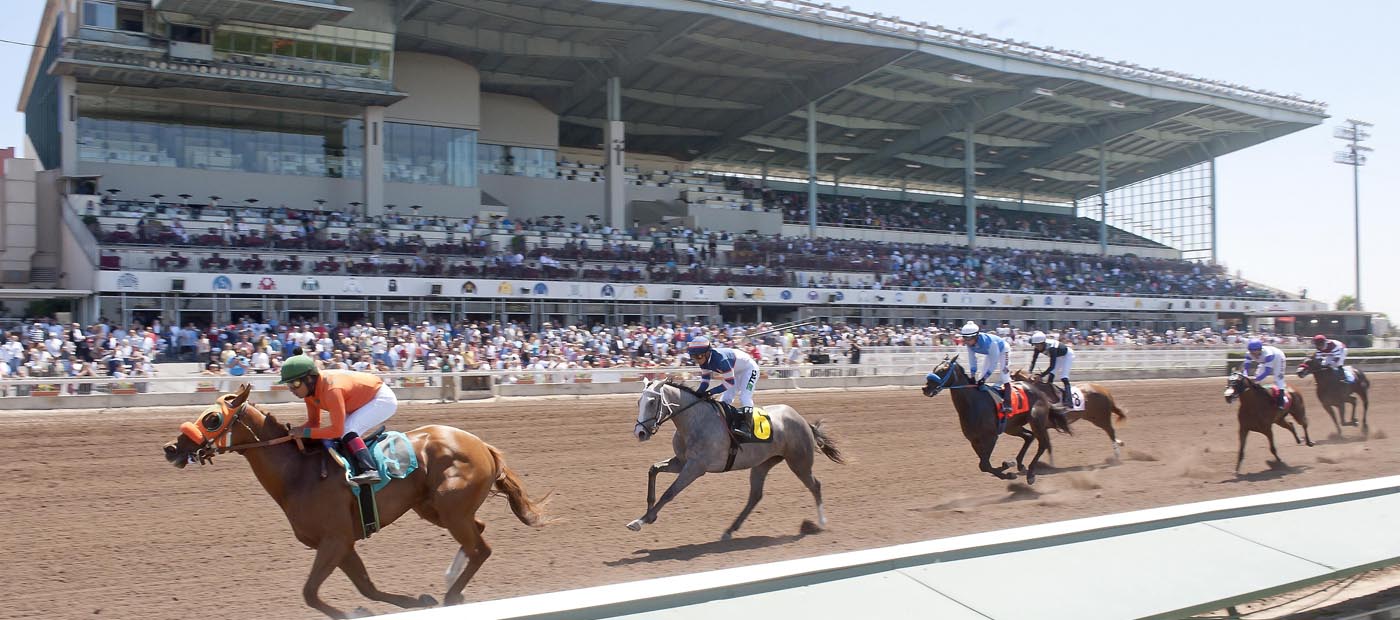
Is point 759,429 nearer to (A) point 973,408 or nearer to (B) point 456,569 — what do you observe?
(A) point 973,408

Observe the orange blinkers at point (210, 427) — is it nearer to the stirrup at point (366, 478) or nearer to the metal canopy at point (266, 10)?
the stirrup at point (366, 478)

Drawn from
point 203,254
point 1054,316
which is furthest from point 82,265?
point 1054,316

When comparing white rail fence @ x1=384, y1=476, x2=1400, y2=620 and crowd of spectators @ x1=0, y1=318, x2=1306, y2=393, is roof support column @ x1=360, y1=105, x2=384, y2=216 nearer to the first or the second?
→ crowd of spectators @ x1=0, y1=318, x2=1306, y2=393

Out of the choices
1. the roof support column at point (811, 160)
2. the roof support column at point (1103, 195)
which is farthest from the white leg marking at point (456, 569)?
the roof support column at point (1103, 195)

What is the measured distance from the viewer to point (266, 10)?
3042cm

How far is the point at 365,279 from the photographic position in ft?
93.2

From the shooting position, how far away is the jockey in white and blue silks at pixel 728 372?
9484 millimetres

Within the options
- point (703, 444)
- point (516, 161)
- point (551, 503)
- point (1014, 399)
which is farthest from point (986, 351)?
point (516, 161)

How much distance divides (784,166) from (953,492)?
4827 centimetres

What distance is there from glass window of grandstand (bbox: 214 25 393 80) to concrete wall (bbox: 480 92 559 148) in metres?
9.13

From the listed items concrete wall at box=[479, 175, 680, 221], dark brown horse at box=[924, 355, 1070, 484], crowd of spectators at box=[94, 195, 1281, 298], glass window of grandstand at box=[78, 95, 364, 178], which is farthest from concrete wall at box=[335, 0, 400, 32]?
dark brown horse at box=[924, 355, 1070, 484]

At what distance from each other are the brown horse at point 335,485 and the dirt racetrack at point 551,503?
1.88 feet

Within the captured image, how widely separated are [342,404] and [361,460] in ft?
1.25

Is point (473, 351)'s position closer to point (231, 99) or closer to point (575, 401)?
point (575, 401)
